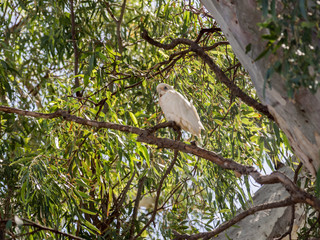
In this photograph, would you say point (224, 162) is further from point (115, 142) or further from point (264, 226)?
point (264, 226)

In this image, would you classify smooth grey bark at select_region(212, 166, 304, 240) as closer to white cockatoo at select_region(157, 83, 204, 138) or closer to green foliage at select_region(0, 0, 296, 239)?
green foliage at select_region(0, 0, 296, 239)

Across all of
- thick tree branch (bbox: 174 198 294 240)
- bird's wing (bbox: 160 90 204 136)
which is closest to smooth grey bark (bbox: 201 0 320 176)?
thick tree branch (bbox: 174 198 294 240)

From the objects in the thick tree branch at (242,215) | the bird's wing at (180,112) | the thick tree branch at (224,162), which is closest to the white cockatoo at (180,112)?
the bird's wing at (180,112)

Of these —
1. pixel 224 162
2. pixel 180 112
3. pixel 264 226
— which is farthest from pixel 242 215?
pixel 264 226

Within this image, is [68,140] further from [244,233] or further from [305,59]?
[305,59]

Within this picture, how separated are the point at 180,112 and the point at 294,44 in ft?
3.04

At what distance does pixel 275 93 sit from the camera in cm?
139

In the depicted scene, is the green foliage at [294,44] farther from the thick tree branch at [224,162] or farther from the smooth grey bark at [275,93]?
the thick tree branch at [224,162]

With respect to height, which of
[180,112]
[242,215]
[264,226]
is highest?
[180,112]

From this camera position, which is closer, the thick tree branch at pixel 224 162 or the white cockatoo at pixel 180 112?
the thick tree branch at pixel 224 162

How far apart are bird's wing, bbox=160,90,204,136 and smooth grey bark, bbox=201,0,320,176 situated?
63 centimetres

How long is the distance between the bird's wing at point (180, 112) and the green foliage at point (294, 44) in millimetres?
866

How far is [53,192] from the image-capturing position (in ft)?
7.34

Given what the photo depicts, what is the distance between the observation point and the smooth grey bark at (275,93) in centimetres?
134
